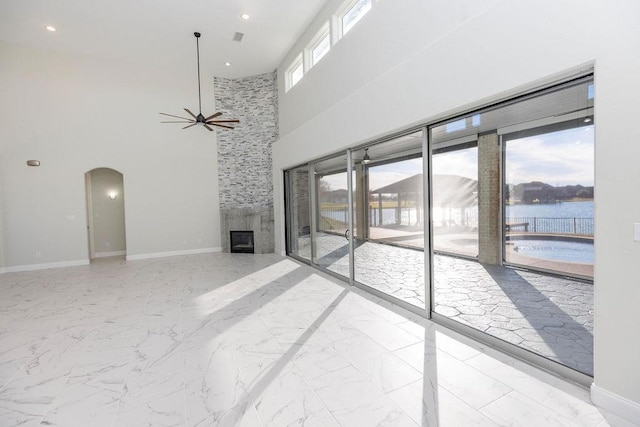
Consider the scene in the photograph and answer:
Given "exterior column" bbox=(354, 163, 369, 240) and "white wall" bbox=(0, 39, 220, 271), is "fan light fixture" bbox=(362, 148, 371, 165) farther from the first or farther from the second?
"white wall" bbox=(0, 39, 220, 271)

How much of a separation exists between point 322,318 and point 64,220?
7.64 metres

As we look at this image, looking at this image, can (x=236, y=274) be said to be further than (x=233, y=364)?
Yes

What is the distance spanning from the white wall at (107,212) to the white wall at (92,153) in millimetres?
1124

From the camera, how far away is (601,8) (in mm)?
1974

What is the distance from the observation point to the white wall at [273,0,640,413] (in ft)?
6.25

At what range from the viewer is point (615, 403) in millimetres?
1994

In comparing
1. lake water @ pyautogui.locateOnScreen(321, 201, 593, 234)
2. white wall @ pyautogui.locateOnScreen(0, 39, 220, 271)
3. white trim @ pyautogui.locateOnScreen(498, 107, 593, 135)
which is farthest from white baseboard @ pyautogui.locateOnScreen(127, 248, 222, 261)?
white trim @ pyautogui.locateOnScreen(498, 107, 593, 135)

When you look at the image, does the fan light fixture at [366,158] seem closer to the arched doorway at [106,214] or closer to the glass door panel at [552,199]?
the glass door panel at [552,199]

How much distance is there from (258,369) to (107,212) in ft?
28.9

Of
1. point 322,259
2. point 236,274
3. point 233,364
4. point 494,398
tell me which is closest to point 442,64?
point 494,398

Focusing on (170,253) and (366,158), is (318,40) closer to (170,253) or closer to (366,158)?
(366,158)

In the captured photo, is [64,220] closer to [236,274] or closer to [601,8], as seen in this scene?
[236,274]

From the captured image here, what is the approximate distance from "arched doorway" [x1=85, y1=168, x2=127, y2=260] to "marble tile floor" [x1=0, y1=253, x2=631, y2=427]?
457 centimetres

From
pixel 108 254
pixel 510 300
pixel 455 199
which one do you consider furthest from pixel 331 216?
pixel 108 254
